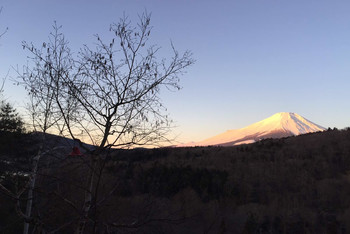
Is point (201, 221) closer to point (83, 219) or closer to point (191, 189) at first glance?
point (191, 189)

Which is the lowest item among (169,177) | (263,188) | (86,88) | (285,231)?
(285,231)

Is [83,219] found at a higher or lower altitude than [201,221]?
higher

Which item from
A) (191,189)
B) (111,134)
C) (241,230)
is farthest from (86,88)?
(191,189)

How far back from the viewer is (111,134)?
11.0ft

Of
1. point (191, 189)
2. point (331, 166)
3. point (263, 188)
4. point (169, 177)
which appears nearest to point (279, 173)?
point (263, 188)

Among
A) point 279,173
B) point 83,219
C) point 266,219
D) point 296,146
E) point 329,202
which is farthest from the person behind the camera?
point 296,146

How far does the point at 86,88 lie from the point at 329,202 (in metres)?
11.3

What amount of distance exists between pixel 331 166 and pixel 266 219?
7.11 meters

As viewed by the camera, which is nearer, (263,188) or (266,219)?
(266,219)

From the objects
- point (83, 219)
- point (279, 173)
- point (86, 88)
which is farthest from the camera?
point (279, 173)

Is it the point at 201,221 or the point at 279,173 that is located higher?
the point at 279,173

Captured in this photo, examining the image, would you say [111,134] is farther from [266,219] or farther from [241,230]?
[266,219]

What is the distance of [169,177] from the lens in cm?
1507

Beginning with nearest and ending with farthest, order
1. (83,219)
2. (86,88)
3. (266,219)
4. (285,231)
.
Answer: (83,219) < (86,88) < (285,231) < (266,219)
